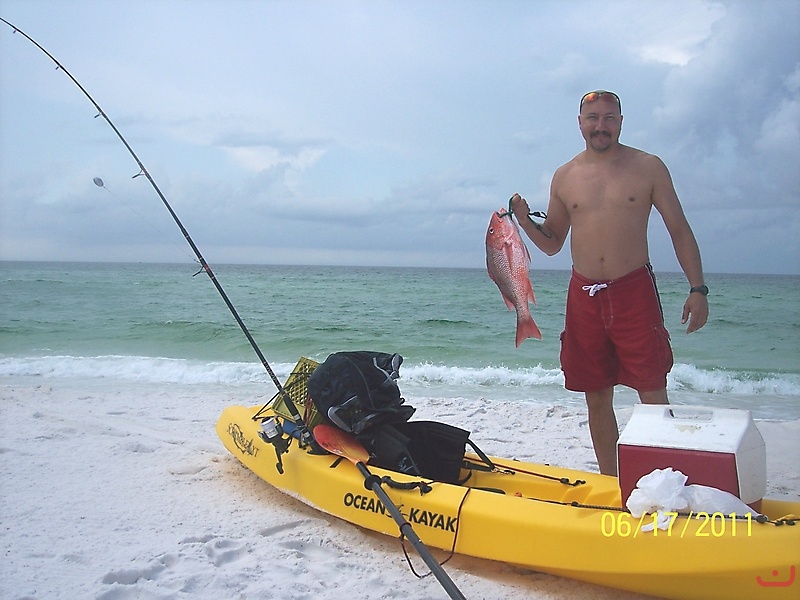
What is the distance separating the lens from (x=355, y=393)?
3615mm

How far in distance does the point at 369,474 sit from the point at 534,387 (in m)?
6.45

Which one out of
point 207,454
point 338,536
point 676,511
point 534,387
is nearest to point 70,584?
point 338,536

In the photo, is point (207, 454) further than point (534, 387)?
No

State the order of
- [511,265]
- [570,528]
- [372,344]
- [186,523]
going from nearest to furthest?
1. [570,528]
2. [511,265]
3. [186,523]
4. [372,344]

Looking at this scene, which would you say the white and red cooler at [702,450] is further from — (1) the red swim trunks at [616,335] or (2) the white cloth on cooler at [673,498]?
(1) the red swim trunks at [616,335]

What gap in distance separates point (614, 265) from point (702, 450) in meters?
1.22

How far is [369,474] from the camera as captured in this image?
3246 millimetres

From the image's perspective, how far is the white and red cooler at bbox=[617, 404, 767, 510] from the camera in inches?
100

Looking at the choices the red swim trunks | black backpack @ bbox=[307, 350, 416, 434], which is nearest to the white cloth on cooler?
the red swim trunks

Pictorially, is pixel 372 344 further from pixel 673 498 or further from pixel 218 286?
pixel 673 498

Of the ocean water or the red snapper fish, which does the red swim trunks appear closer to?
the red snapper fish

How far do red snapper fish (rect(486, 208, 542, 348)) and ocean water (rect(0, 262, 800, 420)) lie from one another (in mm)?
4306

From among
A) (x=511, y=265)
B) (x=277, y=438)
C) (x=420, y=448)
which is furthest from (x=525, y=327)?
(x=277, y=438)

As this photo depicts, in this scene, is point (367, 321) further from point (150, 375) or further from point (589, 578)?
point (589, 578)
